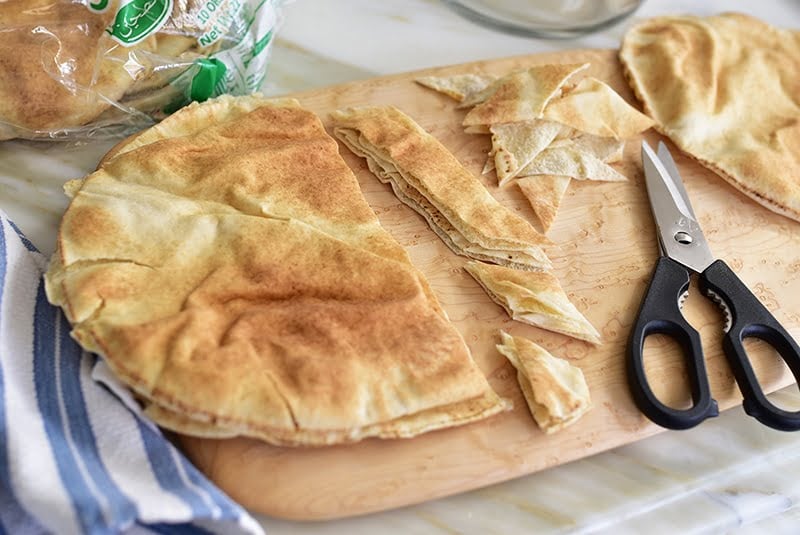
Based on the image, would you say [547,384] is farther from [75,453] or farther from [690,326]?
[75,453]

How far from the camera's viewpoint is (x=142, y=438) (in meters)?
1.21

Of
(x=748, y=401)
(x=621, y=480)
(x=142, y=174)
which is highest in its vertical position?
(x=142, y=174)

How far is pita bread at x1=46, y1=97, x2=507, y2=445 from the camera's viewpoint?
1209mm

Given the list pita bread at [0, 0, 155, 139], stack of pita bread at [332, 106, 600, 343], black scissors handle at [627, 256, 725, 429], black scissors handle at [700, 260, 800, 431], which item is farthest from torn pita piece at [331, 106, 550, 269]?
pita bread at [0, 0, 155, 139]

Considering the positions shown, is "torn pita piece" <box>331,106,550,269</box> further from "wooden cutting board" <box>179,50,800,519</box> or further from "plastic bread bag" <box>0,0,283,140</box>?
"plastic bread bag" <box>0,0,283,140</box>

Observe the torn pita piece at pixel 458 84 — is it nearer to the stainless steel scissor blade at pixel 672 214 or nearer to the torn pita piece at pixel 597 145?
the torn pita piece at pixel 597 145

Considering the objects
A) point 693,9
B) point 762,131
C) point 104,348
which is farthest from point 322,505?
point 693,9

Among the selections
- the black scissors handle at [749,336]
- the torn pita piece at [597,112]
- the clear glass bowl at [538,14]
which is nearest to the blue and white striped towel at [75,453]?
the black scissors handle at [749,336]

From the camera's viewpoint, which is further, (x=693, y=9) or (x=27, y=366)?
(x=693, y=9)

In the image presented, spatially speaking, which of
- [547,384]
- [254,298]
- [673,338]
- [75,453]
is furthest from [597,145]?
[75,453]

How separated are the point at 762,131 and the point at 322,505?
4.68 ft

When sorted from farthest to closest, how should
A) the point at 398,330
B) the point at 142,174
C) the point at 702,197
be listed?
1. the point at 702,197
2. the point at 142,174
3. the point at 398,330

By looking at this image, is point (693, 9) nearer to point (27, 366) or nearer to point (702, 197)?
point (702, 197)

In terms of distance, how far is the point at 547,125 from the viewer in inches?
72.1
